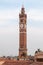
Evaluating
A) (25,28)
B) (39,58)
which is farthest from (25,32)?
(39,58)

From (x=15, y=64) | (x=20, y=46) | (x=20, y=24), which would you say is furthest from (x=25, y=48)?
(x=15, y=64)

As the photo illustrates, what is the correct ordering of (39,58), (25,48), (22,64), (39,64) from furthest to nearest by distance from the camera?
(25,48)
(22,64)
(39,58)
(39,64)

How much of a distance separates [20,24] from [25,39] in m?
3.54

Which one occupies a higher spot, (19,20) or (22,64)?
(19,20)

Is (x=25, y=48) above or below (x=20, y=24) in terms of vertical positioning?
below

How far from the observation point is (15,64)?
1111 inches

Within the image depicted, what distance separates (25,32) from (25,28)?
103cm

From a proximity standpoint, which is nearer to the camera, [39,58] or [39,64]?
[39,64]

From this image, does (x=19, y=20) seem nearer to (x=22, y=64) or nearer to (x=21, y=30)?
(x=21, y=30)

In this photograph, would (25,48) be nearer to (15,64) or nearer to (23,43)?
(23,43)

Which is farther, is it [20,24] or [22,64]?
[20,24]

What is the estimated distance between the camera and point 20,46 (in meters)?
50.5

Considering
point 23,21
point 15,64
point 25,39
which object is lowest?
point 15,64

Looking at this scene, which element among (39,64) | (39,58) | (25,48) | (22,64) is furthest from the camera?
(25,48)
